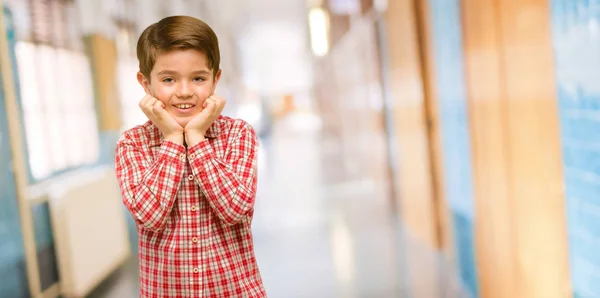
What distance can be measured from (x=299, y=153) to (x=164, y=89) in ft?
36.2

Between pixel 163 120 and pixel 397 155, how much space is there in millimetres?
4142

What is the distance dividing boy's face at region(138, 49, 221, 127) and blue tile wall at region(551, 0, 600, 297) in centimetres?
109

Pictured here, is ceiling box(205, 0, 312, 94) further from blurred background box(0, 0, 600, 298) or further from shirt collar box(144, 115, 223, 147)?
shirt collar box(144, 115, 223, 147)

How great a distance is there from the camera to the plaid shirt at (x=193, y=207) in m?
1.17

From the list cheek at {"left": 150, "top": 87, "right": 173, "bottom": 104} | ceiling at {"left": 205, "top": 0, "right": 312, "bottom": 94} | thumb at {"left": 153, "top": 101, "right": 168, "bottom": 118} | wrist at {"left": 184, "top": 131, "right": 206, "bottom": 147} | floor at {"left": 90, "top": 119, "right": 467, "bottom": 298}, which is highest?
ceiling at {"left": 205, "top": 0, "right": 312, "bottom": 94}

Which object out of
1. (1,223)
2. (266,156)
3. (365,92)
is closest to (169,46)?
(1,223)

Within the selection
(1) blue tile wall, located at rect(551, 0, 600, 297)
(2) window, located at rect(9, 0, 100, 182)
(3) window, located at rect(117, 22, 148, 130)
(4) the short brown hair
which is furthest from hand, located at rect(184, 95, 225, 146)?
(3) window, located at rect(117, 22, 148, 130)

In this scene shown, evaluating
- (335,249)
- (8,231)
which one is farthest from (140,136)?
(335,249)

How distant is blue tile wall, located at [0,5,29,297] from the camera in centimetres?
282

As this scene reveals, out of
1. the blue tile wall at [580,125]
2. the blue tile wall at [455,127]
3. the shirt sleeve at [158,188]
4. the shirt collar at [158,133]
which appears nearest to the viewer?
the shirt sleeve at [158,188]

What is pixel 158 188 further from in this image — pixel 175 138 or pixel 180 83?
pixel 180 83

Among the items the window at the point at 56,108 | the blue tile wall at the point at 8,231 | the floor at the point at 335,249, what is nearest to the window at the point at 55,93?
the window at the point at 56,108

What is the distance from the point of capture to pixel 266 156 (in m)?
11.7

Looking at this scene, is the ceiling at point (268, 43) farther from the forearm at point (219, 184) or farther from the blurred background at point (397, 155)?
the forearm at point (219, 184)
